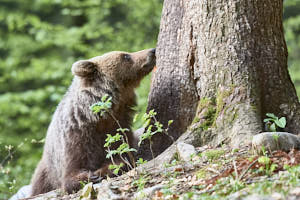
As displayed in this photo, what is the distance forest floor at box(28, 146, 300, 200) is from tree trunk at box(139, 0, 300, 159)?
1.41ft

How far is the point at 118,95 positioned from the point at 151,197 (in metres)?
2.89

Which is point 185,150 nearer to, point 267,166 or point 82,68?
point 267,166

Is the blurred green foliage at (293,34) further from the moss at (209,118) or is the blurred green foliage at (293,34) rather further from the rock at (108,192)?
the rock at (108,192)

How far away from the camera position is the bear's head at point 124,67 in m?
7.04

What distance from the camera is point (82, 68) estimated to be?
673cm

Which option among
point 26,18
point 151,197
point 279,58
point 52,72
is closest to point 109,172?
point 151,197

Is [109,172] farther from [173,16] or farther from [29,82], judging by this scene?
[29,82]

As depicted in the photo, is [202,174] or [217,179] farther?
[202,174]

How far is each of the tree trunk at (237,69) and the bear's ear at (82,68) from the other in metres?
1.56

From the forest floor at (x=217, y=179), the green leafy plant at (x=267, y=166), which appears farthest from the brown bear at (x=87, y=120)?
the green leafy plant at (x=267, y=166)

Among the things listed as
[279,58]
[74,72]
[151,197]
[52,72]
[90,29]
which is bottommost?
[151,197]

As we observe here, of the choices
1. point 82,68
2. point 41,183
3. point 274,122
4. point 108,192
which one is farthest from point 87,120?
point 274,122

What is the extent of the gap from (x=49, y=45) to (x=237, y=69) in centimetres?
1116

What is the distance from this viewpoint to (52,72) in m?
14.3
